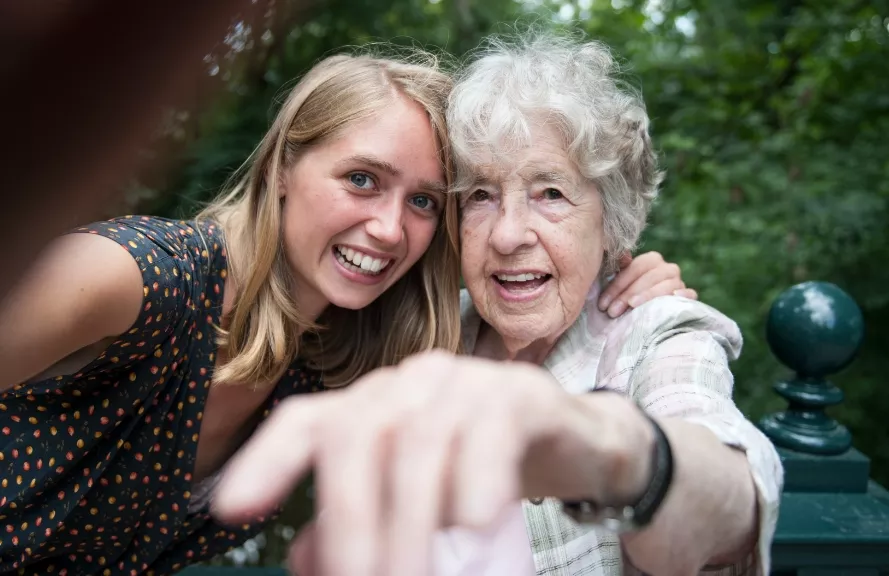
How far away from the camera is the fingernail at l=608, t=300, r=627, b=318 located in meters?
1.99

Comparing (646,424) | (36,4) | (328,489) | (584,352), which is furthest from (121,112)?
(584,352)

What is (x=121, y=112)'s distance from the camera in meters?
0.25

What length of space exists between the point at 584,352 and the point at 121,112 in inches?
72.2

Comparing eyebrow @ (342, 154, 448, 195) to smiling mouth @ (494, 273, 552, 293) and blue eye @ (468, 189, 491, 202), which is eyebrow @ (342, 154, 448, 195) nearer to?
blue eye @ (468, 189, 491, 202)

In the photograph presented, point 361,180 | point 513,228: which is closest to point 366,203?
point 361,180

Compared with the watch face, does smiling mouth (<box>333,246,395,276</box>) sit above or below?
below

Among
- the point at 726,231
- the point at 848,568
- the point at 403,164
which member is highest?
the point at 403,164

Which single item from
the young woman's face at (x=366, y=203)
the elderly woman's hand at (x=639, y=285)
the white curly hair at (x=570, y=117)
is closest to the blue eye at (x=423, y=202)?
the young woman's face at (x=366, y=203)

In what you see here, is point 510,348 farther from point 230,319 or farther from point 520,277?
point 230,319

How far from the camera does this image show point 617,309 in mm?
1995

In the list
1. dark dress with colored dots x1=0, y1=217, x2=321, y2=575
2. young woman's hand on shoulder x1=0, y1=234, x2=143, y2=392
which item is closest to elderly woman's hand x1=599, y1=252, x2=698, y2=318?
dark dress with colored dots x1=0, y1=217, x2=321, y2=575

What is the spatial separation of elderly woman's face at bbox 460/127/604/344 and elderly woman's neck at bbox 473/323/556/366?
85mm

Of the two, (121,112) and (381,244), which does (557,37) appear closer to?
(381,244)

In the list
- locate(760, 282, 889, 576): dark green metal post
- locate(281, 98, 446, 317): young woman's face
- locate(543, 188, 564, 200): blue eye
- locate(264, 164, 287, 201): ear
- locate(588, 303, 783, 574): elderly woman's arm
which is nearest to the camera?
locate(588, 303, 783, 574): elderly woman's arm
